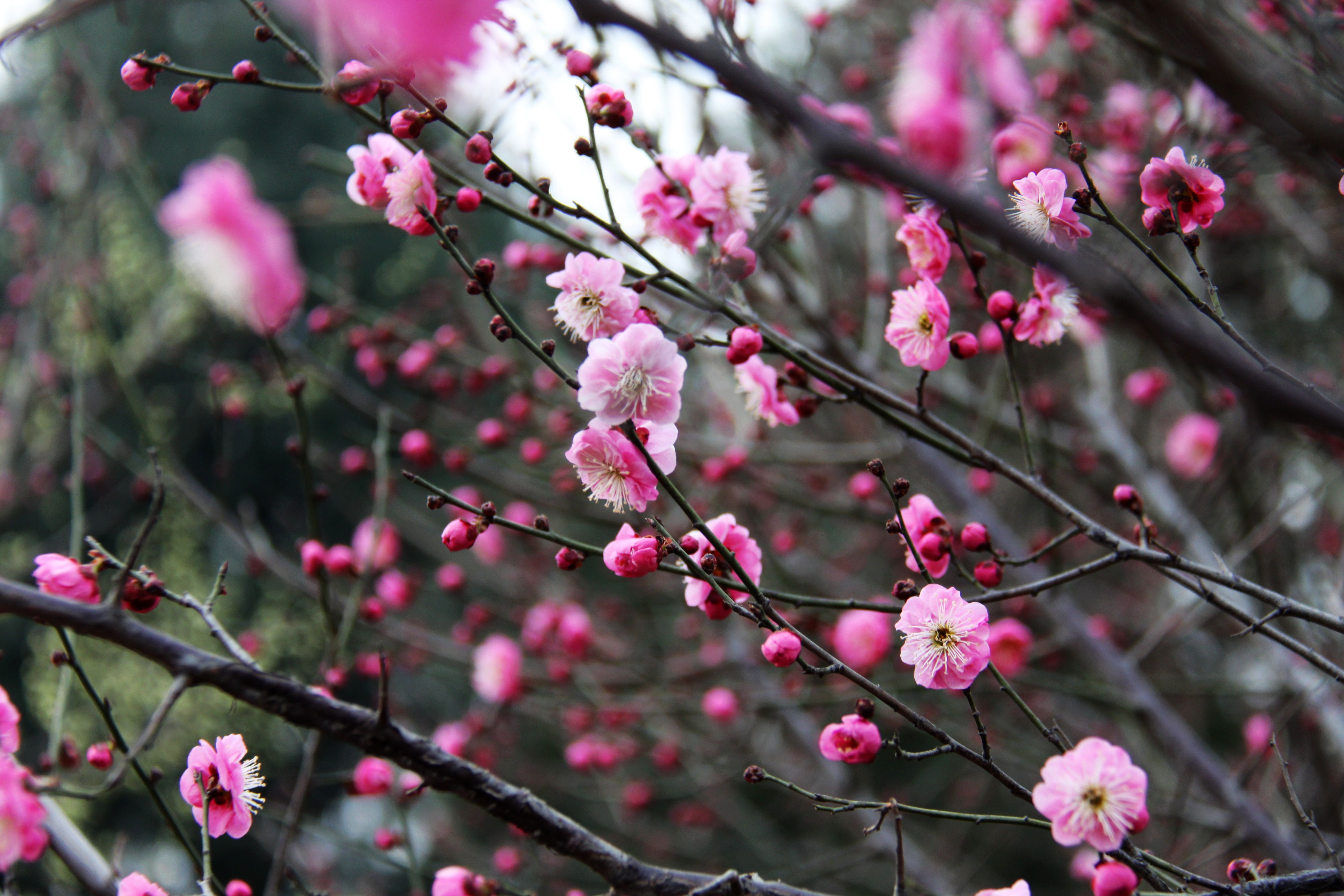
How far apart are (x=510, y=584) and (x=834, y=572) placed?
1.62m

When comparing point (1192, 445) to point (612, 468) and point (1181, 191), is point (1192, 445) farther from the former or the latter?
point (612, 468)

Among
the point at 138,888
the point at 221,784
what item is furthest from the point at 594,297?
the point at 138,888

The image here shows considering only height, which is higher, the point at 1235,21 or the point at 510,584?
the point at 1235,21

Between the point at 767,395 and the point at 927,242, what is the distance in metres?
0.39

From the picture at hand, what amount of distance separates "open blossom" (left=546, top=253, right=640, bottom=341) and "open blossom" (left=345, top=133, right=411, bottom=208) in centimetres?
36

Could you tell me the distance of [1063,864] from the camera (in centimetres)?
542

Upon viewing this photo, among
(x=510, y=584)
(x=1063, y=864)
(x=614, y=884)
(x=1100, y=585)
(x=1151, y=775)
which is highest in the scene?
(x=614, y=884)

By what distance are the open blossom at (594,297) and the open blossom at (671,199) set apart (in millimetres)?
340

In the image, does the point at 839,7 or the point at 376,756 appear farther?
the point at 839,7

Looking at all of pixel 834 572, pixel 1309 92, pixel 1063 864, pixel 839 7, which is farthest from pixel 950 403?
pixel 1063 864

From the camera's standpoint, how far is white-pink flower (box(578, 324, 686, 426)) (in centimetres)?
114

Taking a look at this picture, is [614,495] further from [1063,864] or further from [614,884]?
[1063,864]

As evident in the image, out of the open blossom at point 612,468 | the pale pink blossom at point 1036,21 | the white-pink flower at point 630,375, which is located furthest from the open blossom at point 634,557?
the pale pink blossom at point 1036,21

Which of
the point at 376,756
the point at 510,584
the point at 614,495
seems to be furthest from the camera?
the point at 510,584
